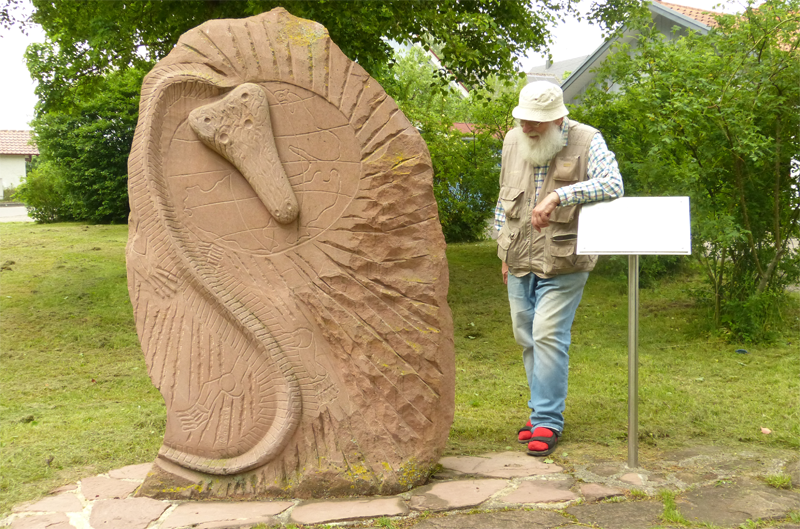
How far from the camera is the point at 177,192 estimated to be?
3.14 metres

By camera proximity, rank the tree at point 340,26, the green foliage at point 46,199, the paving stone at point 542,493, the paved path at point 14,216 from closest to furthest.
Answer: the paving stone at point 542,493, the tree at point 340,26, the green foliage at point 46,199, the paved path at point 14,216

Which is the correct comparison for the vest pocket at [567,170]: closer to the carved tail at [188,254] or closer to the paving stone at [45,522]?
the carved tail at [188,254]

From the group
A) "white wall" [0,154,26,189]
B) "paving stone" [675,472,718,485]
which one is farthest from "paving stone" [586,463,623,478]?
"white wall" [0,154,26,189]

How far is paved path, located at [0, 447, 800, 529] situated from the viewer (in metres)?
2.77

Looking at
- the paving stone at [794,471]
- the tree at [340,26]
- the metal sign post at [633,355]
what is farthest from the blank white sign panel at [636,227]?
the tree at [340,26]

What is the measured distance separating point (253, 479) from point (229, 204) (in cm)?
119

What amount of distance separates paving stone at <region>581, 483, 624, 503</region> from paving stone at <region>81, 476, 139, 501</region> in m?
1.96

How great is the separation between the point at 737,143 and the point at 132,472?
4920 mm

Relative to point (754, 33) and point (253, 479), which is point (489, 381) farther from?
point (754, 33)

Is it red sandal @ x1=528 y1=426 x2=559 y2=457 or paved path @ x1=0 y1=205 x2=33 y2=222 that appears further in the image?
paved path @ x1=0 y1=205 x2=33 y2=222

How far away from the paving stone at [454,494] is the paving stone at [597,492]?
1.10 feet

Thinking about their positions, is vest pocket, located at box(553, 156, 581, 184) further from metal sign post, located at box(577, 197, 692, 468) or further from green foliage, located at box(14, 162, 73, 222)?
green foliage, located at box(14, 162, 73, 222)

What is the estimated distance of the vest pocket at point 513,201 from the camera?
11.7ft

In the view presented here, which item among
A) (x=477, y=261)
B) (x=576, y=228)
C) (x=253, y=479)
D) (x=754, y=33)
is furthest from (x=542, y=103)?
(x=477, y=261)
